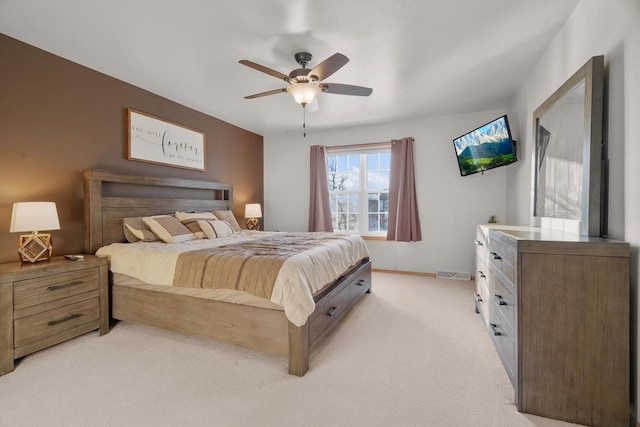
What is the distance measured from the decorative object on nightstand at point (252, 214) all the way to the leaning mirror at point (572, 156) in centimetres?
386

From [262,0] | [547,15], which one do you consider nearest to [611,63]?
[547,15]

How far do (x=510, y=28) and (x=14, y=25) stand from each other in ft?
12.7

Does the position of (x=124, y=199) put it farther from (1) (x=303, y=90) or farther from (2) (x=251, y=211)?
(1) (x=303, y=90)

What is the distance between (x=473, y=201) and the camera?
436 cm

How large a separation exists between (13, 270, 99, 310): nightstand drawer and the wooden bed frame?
10.8 inches

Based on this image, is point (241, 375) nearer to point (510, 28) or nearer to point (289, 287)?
point (289, 287)

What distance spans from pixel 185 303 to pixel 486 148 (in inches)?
150

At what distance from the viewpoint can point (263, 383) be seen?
6.10 feet

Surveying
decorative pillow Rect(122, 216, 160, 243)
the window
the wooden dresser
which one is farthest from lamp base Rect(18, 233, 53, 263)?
the window

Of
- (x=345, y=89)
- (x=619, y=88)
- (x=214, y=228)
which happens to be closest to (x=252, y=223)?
(x=214, y=228)

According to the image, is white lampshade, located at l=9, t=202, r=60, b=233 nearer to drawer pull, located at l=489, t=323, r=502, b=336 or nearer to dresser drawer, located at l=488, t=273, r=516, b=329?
dresser drawer, located at l=488, t=273, r=516, b=329

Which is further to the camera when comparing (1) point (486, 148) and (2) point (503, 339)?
(1) point (486, 148)

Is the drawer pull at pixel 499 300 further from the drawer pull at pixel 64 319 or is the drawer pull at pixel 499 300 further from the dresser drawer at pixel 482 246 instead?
the drawer pull at pixel 64 319

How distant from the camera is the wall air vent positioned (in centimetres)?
436
